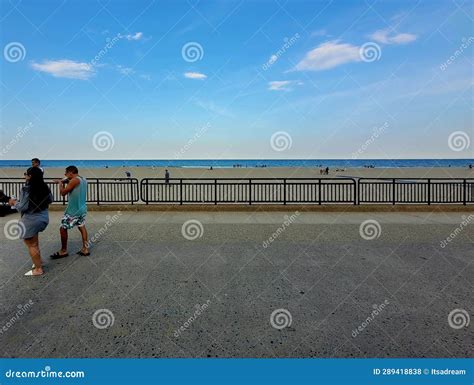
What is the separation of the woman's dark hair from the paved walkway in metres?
1.20

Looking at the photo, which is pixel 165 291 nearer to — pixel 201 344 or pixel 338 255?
pixel 201 344

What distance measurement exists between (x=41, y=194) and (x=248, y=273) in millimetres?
3828

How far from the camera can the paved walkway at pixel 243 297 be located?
10.0ft

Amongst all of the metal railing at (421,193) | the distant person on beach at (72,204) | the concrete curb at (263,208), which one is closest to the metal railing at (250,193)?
the concrete curb at (263,208)

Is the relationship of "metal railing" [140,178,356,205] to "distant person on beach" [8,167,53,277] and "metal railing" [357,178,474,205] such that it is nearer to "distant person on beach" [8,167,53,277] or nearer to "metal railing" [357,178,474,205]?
"metal railing" [357,178,474,205]

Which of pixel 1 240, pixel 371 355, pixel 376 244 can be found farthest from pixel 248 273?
pixel 1 240

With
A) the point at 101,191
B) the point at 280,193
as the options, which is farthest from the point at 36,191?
the point at 101,191

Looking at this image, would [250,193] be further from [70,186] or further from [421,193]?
[421,193]

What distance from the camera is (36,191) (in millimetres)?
4777

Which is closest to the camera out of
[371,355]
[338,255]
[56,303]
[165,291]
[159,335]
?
[371,355]

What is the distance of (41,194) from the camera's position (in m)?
4.83

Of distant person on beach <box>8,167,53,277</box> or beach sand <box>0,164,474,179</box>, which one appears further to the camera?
beach sand <box>0,164,474,179</box>

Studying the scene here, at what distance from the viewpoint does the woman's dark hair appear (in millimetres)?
4746

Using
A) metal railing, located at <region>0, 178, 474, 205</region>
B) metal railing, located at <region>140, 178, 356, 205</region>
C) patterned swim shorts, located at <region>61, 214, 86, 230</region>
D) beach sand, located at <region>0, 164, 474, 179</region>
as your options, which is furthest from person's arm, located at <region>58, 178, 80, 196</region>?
beach sand, located at <region>0, 164, 474, 179</region>
